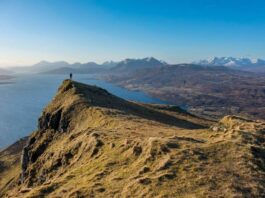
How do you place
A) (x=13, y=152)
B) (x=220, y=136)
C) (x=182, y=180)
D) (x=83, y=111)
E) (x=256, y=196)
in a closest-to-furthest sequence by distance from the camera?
(x=256, y=196), (x=182, y=180), (x=220, y=136), (x=83, y=111), (x=13, y=152)

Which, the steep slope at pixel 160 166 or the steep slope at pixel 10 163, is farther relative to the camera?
the steep slope at pixel 10 163

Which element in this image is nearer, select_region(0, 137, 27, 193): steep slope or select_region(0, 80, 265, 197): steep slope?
select_region(0, 80, 265, 197): steep slope

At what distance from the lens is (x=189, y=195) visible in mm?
26797

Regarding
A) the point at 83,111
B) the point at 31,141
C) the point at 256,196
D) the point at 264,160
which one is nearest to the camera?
the point at 256,196

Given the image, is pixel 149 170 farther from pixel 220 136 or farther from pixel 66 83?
pixel 66 83

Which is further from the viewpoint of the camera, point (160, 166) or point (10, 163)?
point (10, 163)

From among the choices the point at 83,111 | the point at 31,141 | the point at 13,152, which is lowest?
the point at 13,152

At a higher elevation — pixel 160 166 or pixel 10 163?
pixel 160 166

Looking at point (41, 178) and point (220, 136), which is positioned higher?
point (220, 136)

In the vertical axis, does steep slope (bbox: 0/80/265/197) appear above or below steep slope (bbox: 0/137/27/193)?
above

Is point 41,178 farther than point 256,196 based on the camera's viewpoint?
Yes

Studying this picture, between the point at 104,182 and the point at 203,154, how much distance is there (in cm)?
1168

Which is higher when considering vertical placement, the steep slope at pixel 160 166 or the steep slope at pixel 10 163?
the steep slope at pixel 160 166

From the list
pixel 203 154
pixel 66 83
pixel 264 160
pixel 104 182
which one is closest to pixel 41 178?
pixel 104 182
